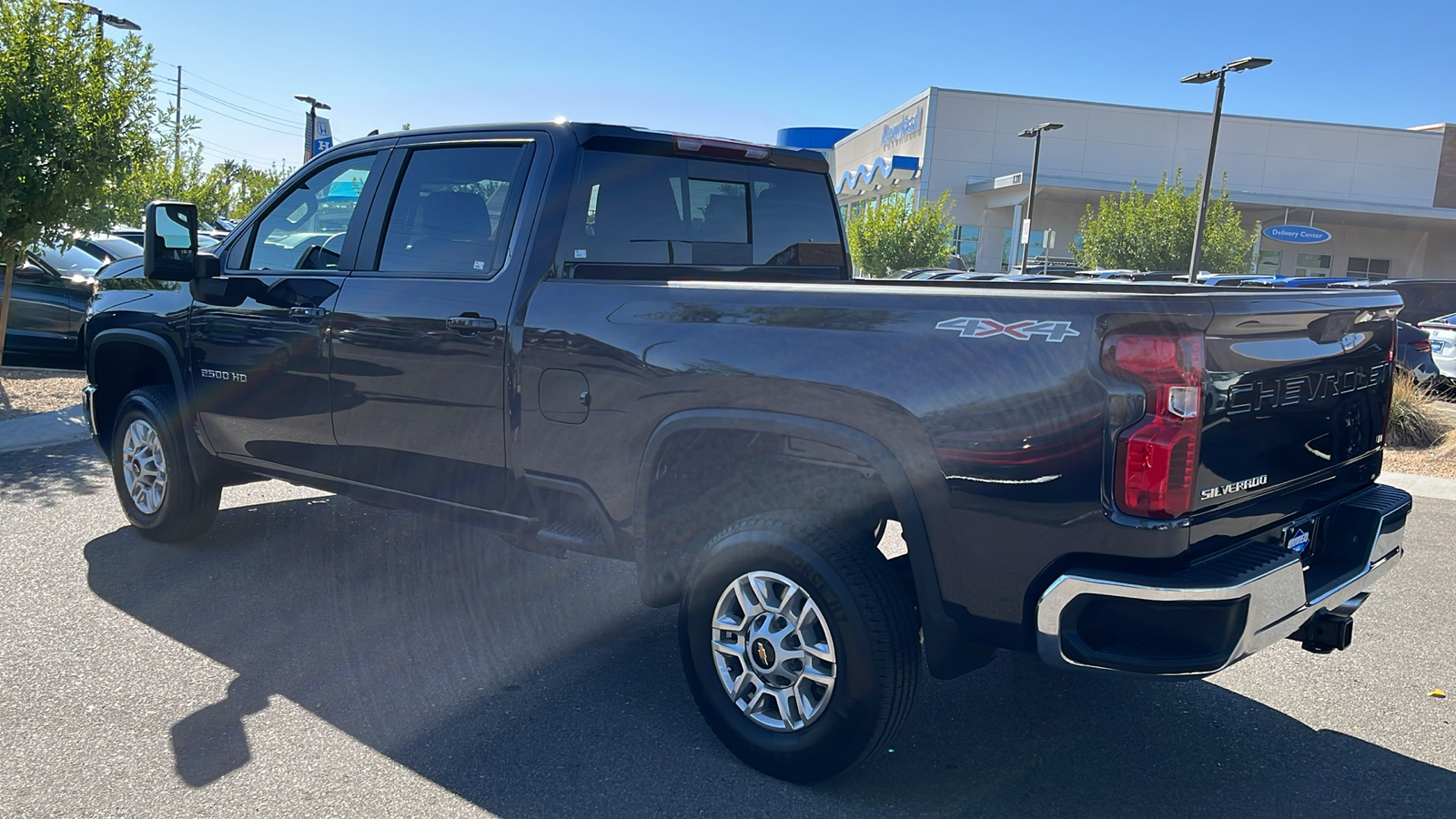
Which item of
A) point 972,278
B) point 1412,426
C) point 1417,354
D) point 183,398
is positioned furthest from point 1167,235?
point 183,398

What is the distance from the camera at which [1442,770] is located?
339 cm

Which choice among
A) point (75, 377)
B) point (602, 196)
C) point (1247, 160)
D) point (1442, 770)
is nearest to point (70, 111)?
point (75, 377)

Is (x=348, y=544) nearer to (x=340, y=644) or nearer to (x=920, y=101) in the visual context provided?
(x=340, y=644)

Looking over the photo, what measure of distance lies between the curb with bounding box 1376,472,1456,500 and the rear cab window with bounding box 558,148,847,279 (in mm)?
5557

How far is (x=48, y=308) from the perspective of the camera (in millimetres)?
11523

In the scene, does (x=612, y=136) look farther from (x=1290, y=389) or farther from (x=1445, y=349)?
(x=1445, y=349)

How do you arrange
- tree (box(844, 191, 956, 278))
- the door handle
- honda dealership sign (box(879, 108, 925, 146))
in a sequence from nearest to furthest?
the door handle, tree (box(844, 191, 956, 278)), honda dealership sign (box(879, 108, 925, 146))

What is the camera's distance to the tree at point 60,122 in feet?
30.9

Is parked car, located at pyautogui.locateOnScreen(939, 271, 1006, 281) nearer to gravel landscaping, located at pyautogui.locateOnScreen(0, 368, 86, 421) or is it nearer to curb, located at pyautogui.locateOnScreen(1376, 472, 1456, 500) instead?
curb, located at pyautogui.locateOnScreen(1376, 472, 1456, 500)

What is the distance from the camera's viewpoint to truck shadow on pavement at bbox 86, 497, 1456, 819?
3.16 metres

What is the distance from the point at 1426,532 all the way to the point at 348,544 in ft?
21.7

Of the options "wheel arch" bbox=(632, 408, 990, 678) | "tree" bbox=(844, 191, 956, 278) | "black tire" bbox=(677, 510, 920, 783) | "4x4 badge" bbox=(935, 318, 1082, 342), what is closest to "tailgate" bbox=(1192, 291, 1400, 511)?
"4x4 badge" bbox=(935, 318, 1082, 342)

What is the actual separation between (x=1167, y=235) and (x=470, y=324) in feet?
96.6

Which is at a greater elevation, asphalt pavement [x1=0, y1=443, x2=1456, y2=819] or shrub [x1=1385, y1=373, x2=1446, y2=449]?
shrub [x1=1385, y1=373, x2=1446, y2=449]
